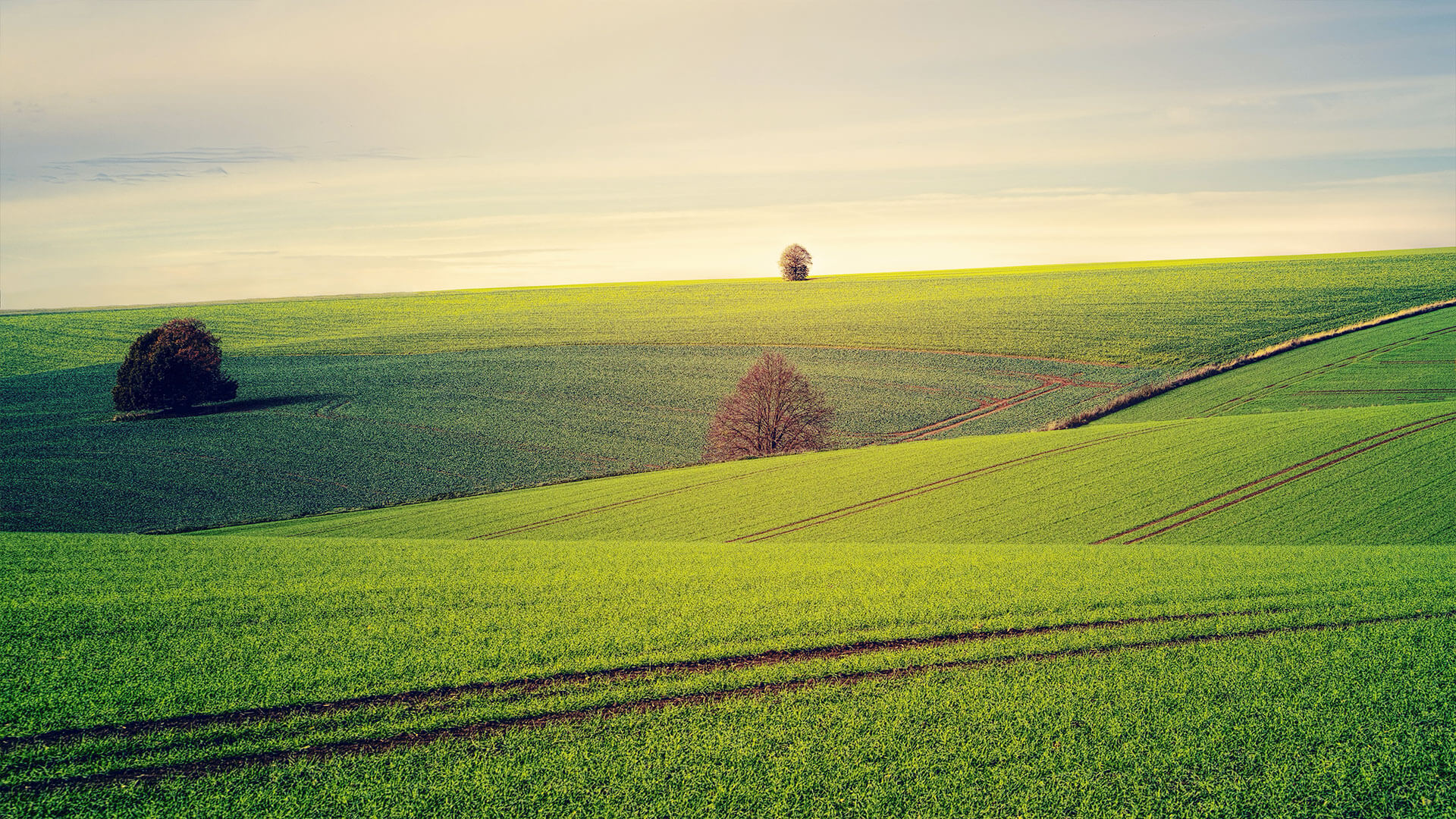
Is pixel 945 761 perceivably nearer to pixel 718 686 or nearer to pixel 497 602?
pixel 718 686

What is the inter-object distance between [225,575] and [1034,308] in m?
77.4

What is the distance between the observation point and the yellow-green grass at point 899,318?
58.4m

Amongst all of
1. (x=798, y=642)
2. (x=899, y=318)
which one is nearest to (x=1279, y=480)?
(x=798, y=642)

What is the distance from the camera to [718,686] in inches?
309

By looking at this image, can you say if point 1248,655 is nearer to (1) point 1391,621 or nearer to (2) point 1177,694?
(2) point 1177,694

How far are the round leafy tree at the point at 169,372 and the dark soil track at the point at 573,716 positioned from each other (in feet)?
166

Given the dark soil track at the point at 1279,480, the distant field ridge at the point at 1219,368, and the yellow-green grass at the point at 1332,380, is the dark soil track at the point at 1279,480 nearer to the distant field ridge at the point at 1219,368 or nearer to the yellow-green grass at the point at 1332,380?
the distant field ridge at the point at 1219,368

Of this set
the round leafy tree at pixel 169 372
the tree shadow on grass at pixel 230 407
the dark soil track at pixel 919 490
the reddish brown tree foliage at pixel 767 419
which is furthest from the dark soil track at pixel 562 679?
the round leafy tree at pixel 169 372

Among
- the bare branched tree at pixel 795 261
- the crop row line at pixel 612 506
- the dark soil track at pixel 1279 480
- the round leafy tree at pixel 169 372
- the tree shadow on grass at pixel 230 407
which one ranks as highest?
the bare branched tree at pixel 795 261

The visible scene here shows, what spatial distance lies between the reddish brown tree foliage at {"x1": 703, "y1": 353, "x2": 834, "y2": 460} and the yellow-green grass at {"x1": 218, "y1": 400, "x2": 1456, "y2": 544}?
5.53m

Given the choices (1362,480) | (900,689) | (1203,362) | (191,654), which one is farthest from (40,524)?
(1203,362)

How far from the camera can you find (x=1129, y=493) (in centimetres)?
2180

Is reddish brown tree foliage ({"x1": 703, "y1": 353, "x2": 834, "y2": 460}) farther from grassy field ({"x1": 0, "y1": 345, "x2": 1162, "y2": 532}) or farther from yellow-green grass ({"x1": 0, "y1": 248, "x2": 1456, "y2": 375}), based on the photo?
yellow-green grass ({"x1": 0, "y1": 248, "x2": 1456, "y2": 375})

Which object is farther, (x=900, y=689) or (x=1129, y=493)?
(x=1129, y=493)
